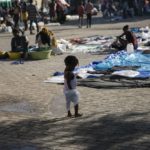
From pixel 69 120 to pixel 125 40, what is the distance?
9.18 m

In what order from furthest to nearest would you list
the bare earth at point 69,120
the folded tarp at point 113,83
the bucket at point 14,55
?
1. the bucket at point 14,55
2. the folded tarp at point 113,83
3. the bare earth at point 69,120

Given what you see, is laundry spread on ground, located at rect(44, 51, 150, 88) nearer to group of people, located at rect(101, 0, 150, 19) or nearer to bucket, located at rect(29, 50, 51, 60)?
bucket, located at rect(29, 50, 51, 60)

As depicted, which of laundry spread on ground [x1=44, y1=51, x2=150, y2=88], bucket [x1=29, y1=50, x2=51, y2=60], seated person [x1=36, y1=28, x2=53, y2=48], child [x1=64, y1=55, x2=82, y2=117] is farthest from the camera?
seated person [x1=36, y1=28, x2=53, y2=48]

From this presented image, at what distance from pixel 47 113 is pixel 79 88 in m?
2.37

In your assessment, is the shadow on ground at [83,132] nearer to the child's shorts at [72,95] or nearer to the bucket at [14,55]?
the child's shorts at [72,95]

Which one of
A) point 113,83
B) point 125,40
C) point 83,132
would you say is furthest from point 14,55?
point 83,132

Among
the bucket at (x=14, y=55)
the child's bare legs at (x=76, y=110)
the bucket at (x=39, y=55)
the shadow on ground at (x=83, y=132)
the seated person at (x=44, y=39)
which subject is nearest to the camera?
the shadow on ground at (x=83, y=132)

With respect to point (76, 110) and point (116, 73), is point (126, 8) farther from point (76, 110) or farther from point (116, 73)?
point (76, 110)

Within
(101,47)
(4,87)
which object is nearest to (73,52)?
(101,47)

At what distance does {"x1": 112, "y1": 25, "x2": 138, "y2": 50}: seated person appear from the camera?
17.3 m

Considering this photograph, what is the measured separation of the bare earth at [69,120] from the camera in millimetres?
7458

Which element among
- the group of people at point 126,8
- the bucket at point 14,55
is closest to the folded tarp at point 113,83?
the bucket at point 14,55

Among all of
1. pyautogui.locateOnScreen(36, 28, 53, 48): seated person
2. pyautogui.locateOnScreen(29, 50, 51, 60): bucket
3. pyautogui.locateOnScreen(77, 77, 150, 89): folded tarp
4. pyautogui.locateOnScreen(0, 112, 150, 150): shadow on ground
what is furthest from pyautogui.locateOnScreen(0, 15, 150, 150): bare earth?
pyautogui.locateOnScreen(36, 28, 53, 48): seated person

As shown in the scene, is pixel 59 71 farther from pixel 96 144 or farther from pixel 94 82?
pixel 96 144
